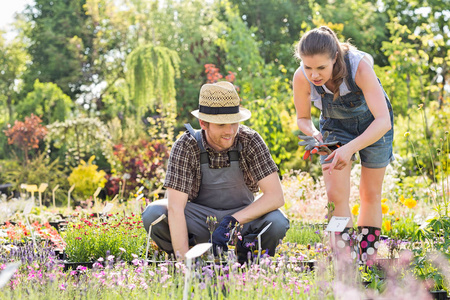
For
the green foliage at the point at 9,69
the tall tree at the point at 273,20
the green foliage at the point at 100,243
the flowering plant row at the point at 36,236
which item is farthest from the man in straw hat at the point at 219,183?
the green foliage at the point at 9,69

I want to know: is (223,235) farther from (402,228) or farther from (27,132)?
(27,132)

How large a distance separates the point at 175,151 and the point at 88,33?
52.1ft

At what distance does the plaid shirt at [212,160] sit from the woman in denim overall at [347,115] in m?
0.29

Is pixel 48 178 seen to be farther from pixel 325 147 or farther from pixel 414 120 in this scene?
pixel 325 147

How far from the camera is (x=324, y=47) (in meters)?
2.57

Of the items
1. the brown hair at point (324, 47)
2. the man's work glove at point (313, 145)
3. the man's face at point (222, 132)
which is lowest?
the man's work glove at point (313, 145)

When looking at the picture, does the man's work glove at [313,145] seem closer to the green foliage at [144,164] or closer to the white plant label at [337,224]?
the white plant label at [337,224]

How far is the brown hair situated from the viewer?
2564mm

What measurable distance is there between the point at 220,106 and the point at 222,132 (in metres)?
0.15

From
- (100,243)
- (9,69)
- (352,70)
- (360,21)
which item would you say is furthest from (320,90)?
(9,69)

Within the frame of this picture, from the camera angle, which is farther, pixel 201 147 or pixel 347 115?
pixel 201 147

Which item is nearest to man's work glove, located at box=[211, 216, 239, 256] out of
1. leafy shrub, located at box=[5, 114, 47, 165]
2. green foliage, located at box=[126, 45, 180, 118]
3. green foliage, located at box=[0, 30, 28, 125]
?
green foliage, located at box=[126, 45, 180, 118]

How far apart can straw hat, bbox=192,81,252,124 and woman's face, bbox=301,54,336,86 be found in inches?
17.1

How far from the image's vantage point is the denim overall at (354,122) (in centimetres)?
288
